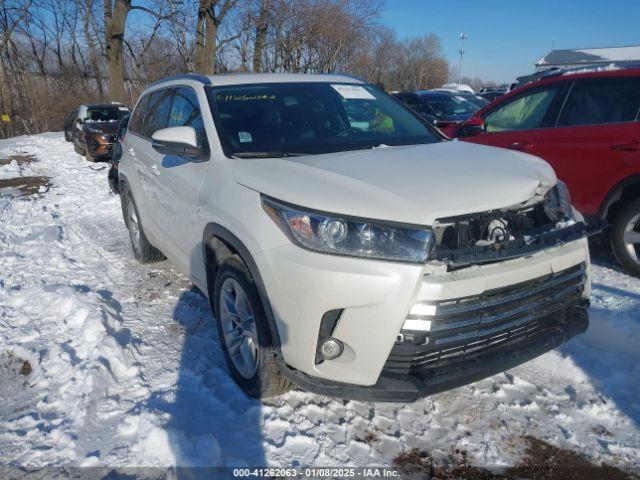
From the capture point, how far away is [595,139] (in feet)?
14.9

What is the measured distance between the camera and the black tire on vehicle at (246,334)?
8.45 ft

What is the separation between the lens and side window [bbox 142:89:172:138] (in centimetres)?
434

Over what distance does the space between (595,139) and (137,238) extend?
4565 millimetres

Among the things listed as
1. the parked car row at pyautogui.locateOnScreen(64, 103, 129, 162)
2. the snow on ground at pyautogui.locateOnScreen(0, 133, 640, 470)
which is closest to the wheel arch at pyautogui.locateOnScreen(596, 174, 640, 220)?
the snow on ground at pyautogui.locateOnScreen(0, 133, 640, 470)

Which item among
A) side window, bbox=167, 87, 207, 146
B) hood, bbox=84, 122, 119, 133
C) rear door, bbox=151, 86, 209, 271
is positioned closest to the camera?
rear door, bbox=151, 86, 209, 271

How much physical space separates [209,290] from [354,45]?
2765 cm

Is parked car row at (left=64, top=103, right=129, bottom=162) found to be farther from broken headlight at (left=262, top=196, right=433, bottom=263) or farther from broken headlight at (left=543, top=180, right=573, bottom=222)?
broken headlight at (left=543, top=180, right=573, bottom=222)

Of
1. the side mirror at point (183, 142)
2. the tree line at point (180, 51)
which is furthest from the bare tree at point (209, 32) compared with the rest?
the side mirror at point (183, 142)

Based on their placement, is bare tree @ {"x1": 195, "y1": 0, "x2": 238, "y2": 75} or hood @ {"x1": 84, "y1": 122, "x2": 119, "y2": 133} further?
bare tree @ {"x1": 195, "y1": 0, "x2": 238, "y2": 75}

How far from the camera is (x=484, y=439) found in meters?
2.62

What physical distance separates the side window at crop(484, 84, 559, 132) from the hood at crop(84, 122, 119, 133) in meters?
11.3

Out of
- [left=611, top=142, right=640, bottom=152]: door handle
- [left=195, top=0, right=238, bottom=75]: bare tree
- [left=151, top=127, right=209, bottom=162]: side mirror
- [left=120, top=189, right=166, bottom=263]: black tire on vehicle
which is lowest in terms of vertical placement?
[left=120, top=189, right=166, bottom=263]: black tire on vehicle

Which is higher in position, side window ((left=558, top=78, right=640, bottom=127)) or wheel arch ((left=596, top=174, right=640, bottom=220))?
side window ((left=558, top=78, right=640, bottom=127))

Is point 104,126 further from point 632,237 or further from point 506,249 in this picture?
point 506,249
